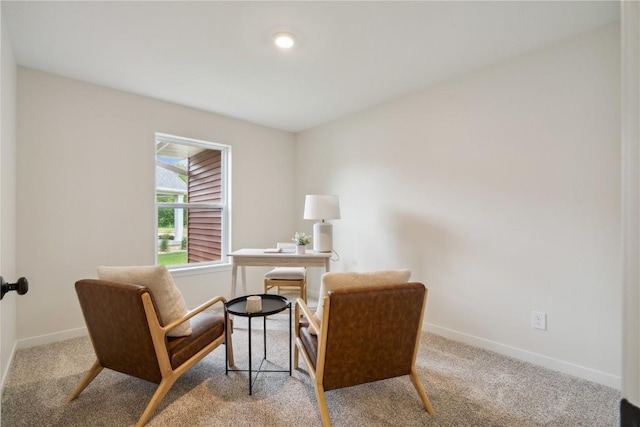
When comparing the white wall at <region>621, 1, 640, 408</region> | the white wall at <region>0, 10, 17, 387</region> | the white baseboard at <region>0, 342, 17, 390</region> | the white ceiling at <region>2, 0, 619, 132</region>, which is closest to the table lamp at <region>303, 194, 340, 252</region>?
the white ceiling at <region>2, 0, 619, 132</region>

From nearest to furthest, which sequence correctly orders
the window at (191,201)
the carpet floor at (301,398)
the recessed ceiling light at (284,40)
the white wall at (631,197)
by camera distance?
the white wall at (631,197)
the carpet floor at (301,398)
the recessed ceiling light at (284,40)
the window at (191,201)

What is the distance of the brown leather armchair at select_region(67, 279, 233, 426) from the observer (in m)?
1.71

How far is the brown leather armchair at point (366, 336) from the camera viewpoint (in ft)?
5.35

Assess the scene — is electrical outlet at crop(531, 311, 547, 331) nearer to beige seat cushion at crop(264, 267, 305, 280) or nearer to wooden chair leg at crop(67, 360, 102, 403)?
beige seat cushion at crop(264, 267, 305, 280)

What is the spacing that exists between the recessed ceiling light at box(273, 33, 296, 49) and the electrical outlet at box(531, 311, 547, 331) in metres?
2.78

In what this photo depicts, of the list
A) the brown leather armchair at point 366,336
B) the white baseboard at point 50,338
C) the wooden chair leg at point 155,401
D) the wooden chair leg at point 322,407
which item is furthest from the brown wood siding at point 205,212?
the wooden chair leg at point 322,407

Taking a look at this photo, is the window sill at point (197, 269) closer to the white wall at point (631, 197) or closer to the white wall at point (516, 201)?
the white wall at point (516, 201)

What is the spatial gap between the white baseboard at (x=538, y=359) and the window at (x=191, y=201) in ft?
9.50

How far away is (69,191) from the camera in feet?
9.62

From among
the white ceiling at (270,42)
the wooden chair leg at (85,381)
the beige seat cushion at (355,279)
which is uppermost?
the white ceiling at (270,42)

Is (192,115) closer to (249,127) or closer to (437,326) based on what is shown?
(249,127)

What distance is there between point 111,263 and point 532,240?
3851 millimetres

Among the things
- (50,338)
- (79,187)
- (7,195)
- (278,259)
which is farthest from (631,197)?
(50,338)

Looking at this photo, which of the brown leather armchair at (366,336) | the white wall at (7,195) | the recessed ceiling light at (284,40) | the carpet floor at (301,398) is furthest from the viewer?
the recessed ceiling light at (284,40)
